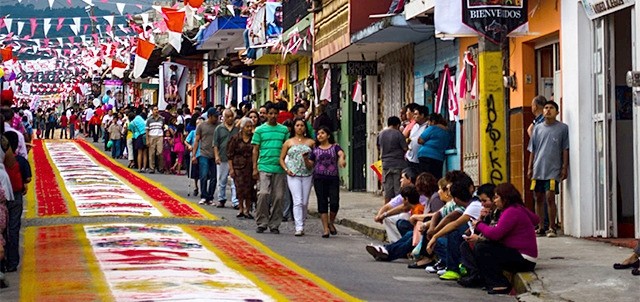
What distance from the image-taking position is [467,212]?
608 inches

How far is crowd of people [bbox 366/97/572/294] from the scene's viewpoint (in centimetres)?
1460

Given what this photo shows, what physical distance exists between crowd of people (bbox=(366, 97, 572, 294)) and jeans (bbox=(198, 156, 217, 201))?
15.3ft

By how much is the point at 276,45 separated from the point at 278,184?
766 inches

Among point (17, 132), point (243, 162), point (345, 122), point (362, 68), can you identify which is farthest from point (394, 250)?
point (345, 122)

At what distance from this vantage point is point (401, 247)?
17.3 metres

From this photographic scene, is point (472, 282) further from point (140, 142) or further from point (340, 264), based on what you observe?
point (140, 142)

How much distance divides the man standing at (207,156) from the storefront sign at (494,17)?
10449 millimetres

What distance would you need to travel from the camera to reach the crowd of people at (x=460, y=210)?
47.9 ft

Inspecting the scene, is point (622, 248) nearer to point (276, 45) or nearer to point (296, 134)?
point (296, 134)

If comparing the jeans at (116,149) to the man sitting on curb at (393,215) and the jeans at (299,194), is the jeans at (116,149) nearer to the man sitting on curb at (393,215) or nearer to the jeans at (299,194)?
the jeans at (299,194)

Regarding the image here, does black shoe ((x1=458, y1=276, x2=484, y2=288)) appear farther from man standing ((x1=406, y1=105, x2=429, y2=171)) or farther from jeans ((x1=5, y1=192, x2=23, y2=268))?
man standing ((x1=406, y1=105, x2=429, y2=171))

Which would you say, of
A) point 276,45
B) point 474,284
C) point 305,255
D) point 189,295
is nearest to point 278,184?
point 305,255

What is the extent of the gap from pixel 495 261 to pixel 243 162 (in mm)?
10052

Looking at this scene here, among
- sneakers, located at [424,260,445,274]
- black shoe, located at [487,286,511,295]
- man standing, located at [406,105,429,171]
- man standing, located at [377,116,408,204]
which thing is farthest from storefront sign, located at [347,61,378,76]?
black shoe, located at [487,286,511,295]
